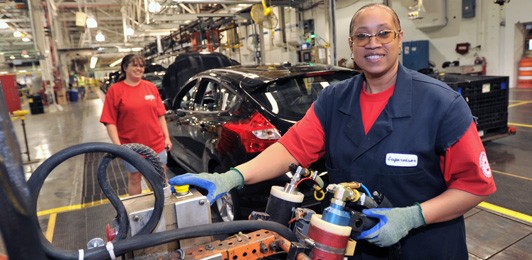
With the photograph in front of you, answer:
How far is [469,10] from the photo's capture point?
12.3 metres

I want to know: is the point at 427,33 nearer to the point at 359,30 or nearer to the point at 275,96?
the point at 275,96

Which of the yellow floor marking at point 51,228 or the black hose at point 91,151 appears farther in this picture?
the yellow floor marking at point 51,228

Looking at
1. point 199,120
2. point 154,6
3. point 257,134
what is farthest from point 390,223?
point 154,6

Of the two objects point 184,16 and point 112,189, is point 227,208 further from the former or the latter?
point 184,16

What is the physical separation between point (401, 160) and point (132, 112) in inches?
107

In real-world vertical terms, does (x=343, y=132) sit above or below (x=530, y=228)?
above

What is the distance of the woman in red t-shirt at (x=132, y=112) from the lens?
347 cm

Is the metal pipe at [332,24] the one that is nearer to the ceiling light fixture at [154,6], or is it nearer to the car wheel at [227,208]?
the car wheel at [227,208]

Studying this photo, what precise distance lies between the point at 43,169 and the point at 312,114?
45.3 inches

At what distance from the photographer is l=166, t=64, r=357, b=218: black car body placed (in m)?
3.10

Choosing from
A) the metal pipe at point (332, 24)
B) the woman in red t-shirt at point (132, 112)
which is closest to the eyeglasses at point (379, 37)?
the woman in red t-shirt at point (132, 112)

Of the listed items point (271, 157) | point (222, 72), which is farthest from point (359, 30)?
point (222, 72)

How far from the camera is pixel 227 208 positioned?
3518 millimetres

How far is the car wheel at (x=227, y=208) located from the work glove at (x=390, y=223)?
7.00 feet
